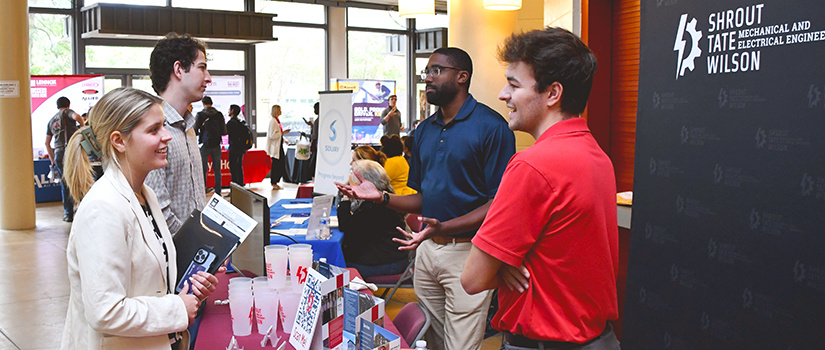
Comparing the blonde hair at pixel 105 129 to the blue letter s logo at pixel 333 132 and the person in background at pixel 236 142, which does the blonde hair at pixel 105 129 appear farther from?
the person in background at pixel 236 142

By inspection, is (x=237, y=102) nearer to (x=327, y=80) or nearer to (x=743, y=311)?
(x=327, y=80)

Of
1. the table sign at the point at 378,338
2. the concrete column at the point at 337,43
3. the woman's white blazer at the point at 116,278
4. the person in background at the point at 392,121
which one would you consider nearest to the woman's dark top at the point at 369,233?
the woman's white blazer at the point at 116,278

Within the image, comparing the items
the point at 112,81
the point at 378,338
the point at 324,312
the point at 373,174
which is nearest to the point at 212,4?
the point at 112,81

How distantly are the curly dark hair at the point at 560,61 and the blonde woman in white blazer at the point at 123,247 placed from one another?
1.09 meters

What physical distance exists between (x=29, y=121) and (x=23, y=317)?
4.54 m

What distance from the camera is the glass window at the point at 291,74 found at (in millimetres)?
16578

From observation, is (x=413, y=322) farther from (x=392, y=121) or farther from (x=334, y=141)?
(x=392, y=121)

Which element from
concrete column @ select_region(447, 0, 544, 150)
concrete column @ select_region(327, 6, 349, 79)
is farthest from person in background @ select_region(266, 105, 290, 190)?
concrete column @ select_region(447, 0, 544, 150)

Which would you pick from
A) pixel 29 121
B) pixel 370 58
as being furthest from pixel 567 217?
pixel 370 58

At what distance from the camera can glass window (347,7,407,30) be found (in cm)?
1820

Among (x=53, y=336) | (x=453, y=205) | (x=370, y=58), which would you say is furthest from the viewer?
(x=370, y=58)

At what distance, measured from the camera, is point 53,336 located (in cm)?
488

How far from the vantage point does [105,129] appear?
194cm

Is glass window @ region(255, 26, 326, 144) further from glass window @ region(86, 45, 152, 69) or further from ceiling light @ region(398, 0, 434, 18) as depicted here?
Result: ceiling light @ region(398, 0, 434, 18)
